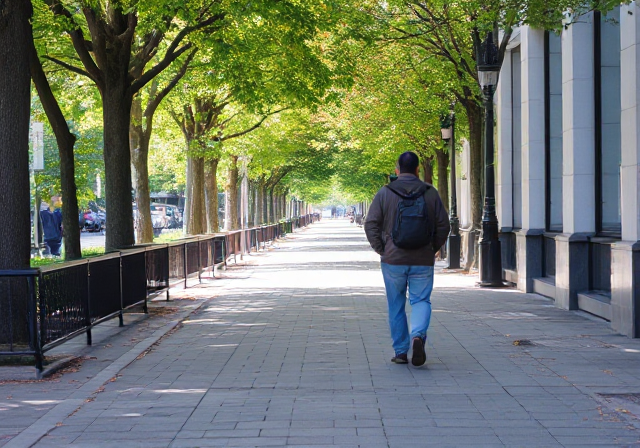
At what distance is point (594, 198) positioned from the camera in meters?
15.2

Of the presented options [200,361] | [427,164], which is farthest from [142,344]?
[427,164]

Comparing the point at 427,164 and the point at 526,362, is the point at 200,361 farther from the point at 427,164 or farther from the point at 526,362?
the point at 427,164

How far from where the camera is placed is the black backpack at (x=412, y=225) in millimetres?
9047

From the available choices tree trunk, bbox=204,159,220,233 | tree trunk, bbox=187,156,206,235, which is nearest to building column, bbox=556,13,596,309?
tree trunk, bbox=187,156,206,235

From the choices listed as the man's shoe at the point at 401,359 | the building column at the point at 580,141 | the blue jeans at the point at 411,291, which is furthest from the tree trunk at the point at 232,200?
the blue jeans at the point at 411,291

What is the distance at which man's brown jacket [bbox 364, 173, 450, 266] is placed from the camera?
916 centimetres

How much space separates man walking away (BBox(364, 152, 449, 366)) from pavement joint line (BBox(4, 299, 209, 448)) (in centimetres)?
271

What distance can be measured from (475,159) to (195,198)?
10.5 meters

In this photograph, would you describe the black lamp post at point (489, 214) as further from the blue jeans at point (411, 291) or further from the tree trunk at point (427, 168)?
the tree trunk at point (427, 168)

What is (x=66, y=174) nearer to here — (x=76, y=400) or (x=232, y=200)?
(x=76, y=400)

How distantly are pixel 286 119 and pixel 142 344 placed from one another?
31.0 meters

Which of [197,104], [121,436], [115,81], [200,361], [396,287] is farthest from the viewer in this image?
[197,104]

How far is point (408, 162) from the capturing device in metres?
9.40

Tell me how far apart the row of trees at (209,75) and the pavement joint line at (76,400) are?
61.5 inches
